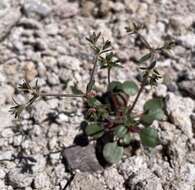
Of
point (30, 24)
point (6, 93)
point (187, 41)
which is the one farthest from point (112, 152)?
point (30, 24)

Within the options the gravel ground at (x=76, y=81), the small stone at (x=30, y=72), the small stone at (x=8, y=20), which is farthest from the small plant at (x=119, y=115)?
the small stone at (x=8, y=20)

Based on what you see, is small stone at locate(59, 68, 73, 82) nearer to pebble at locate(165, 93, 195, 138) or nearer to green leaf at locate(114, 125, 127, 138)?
green leaf at locate(114, 125, 127, 138)

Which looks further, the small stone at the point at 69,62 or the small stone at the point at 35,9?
the small stone at the point at 35,9

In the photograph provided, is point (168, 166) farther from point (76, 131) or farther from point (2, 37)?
point (2, 37)

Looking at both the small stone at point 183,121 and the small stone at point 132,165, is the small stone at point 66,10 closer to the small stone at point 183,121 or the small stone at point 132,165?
the small stone at point 183,121

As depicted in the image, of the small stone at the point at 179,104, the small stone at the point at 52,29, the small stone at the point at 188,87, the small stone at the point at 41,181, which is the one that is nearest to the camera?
the small stone at the point at 41,181

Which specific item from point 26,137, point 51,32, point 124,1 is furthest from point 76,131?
point 124,1

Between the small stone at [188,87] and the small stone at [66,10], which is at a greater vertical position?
the small stone at [66,10]
